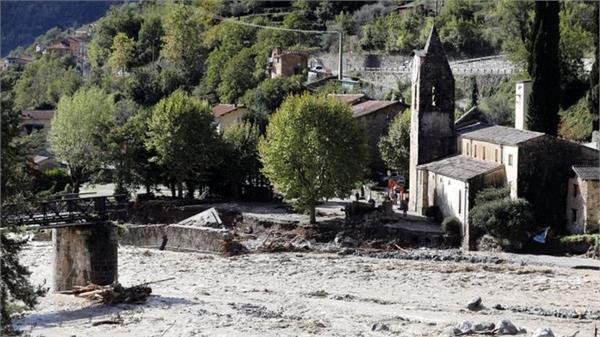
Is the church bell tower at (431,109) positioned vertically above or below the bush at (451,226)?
above

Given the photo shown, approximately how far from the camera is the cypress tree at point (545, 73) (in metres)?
57.6

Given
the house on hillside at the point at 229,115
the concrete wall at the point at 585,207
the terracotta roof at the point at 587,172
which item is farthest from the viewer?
the house on hillside at the point at 229,115

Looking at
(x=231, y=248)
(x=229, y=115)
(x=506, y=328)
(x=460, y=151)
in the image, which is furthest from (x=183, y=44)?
(x=506, y=328)

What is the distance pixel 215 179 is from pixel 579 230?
2624cm

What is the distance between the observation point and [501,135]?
5381 centimetres

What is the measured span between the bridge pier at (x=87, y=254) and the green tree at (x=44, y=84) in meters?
60.5

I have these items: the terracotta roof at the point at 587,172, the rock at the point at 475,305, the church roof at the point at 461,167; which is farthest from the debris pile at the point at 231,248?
the rock at the point at 475,305

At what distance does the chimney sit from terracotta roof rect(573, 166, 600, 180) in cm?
1007

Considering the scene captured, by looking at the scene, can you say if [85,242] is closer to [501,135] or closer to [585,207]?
[501,135]

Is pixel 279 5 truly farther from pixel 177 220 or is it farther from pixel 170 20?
pixel 177 220

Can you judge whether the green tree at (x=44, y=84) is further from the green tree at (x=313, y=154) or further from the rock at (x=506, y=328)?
the rock at (x=506, y=328)

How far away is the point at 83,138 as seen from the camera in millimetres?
72062

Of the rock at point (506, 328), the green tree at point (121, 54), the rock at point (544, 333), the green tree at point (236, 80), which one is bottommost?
the rock at point (506, 328)

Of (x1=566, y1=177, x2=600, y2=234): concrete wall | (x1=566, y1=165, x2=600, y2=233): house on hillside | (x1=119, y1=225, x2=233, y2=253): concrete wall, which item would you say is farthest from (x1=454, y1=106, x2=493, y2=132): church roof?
(x1=119, y1=225, x2=233, y2=253): concrete wall
